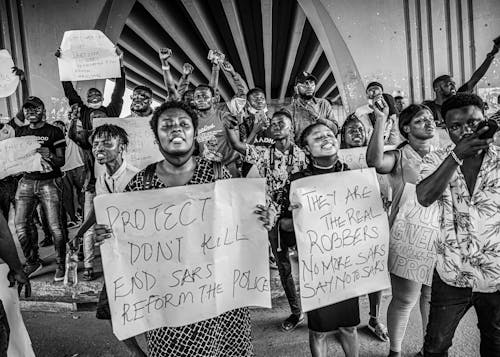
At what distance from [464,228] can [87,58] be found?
420cm

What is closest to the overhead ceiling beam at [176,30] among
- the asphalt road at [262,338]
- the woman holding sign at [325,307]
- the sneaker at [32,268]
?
the sneaker at [32,268]

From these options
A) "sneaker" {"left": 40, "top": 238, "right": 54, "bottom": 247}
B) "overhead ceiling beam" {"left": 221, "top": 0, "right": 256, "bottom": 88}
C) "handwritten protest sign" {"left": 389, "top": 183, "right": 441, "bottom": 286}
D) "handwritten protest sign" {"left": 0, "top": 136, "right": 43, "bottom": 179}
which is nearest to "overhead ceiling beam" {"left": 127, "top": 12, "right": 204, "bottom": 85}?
"overhead ceiling beam" {"left": 221, "top": 0, "right": 256, "bottom": 88}

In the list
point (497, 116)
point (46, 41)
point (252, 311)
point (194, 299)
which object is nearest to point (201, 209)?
point (194, 299)

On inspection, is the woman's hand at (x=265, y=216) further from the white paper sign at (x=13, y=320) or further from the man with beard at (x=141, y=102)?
the man with beard at (x=141, y=102)

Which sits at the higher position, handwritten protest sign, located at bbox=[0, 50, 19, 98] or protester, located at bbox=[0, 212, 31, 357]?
handwritten protest sign, located at bbox=[0, 50, 19, 98]

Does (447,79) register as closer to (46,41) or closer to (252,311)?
(252,311)

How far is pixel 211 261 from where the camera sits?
1.96m

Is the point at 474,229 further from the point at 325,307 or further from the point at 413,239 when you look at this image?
the point at 325,307

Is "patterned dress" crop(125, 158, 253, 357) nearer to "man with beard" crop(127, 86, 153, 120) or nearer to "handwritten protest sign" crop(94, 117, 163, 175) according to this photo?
"handwritten protest sign" crop(94, 117, 163, 175)

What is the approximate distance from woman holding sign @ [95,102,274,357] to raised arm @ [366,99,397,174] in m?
0.92

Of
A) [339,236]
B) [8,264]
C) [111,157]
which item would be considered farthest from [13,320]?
[339,236]

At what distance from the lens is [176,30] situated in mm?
10258

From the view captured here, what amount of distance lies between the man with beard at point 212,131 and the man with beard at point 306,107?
29.2 inches

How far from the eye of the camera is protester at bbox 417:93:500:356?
1736mm
